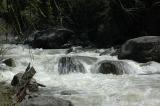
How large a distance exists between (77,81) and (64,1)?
9.31 meters

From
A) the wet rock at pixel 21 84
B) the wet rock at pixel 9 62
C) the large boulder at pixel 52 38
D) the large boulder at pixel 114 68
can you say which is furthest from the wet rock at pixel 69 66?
the large boulder at pixel 52 38

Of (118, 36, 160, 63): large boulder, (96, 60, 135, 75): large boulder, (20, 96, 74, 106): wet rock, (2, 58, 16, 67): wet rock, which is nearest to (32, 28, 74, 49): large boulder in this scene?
(2, 58, 16, 67): wet rock

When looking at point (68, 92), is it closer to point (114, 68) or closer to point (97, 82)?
point (97, 82)

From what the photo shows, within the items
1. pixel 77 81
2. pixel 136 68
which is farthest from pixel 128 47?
pixel 77 81

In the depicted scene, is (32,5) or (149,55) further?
(149,55)

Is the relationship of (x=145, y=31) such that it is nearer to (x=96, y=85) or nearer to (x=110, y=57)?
(x=110, y=57)

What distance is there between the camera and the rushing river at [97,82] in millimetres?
9047

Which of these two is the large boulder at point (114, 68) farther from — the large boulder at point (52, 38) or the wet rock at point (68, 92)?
the large boulder at point (52, 38)

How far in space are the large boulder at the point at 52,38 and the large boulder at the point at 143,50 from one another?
5875 mm

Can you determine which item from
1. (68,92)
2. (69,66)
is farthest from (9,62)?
(68,92)

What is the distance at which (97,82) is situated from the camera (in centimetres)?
1140

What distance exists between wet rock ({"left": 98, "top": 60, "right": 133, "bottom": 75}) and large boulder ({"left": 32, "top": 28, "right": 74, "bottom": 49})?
7.05 m

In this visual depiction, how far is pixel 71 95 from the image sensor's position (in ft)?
32.1

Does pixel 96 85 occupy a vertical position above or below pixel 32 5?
below
